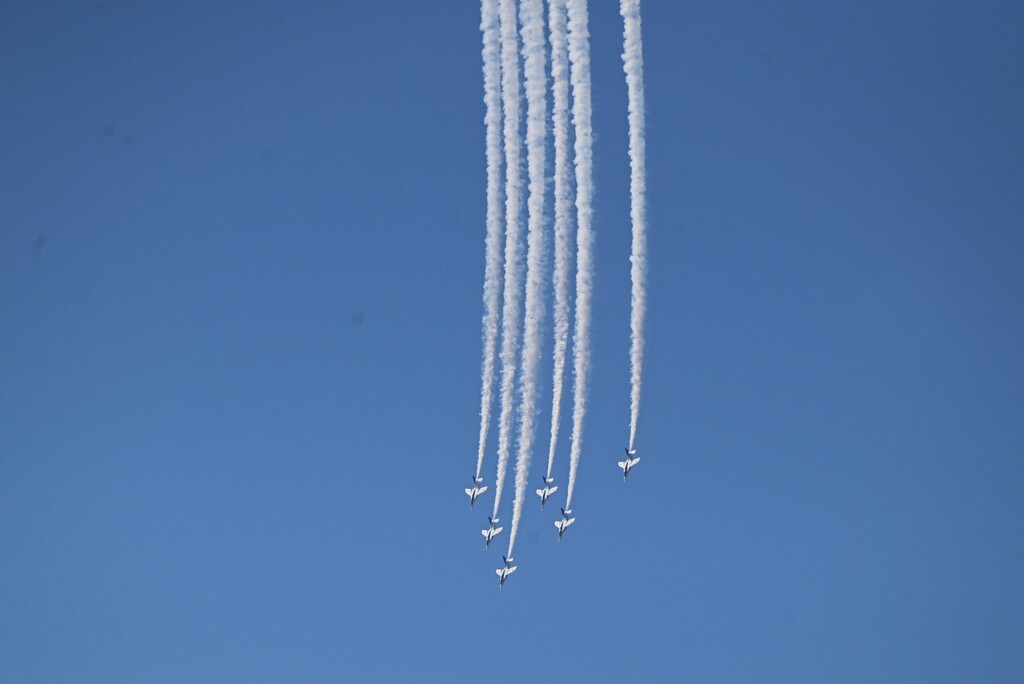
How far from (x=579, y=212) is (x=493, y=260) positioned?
7.36ft

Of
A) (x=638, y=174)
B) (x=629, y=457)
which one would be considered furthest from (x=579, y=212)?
(x=629, y=457)

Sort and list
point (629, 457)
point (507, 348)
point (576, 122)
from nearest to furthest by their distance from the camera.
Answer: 1. point (576, 122)
2. point (507, 348)
3. point (629, 457)

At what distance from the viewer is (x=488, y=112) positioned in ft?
87.7

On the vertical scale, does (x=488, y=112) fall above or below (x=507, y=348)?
above

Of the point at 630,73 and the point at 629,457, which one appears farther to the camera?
the point at 629,457

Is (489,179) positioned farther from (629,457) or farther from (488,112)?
(629,457)

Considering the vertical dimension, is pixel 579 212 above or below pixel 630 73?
below

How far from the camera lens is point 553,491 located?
3297 centimetres

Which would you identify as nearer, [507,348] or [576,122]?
[576,122]

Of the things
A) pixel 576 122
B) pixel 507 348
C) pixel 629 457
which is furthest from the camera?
pixel 629 457

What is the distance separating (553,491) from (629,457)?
2134 millimetres

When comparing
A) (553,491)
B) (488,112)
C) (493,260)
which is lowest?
(553,491)

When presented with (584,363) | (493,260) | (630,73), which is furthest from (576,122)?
(584,363)

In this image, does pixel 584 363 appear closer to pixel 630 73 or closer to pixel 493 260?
pixel 493 260
